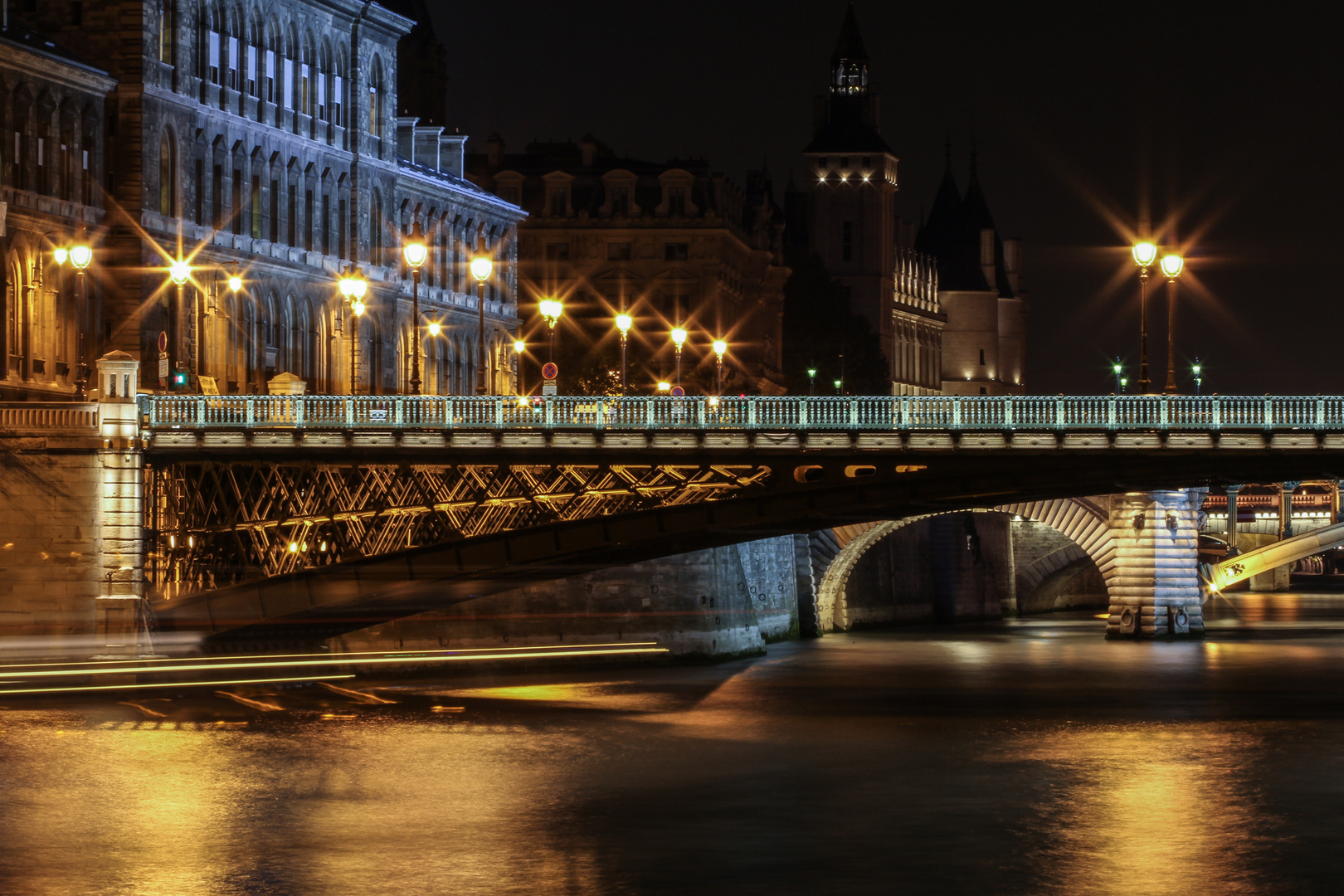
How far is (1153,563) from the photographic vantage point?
103 m

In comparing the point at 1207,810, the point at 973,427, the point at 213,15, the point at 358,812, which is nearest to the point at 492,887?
the point at 358,812

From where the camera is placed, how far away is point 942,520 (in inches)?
4870

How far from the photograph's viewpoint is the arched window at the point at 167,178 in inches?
3610

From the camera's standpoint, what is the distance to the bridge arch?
4144 inches

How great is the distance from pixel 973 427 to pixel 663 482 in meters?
9.26

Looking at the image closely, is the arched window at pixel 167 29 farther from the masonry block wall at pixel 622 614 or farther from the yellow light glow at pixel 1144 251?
the yellow light glow at pixel 1144 251

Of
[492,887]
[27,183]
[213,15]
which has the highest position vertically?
[213,15]

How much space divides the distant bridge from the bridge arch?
1170 inches

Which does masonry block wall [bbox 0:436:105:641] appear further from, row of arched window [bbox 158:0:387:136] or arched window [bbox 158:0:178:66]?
row of arched window [bbox 158:0:387:136]

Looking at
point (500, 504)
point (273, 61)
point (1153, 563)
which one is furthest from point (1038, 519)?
point (500, 504)

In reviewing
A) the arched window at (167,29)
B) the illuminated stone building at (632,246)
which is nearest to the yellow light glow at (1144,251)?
the arched window at (167,29)

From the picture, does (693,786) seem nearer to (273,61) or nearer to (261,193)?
(261,193)

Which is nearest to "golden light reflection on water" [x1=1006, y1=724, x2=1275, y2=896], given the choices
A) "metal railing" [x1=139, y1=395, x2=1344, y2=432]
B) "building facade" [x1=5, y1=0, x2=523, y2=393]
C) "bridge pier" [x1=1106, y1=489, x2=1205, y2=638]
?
"metal railing" [x1=139, y1=395, x2=1344, y2=432]

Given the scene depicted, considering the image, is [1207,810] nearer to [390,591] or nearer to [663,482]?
[663,482]
